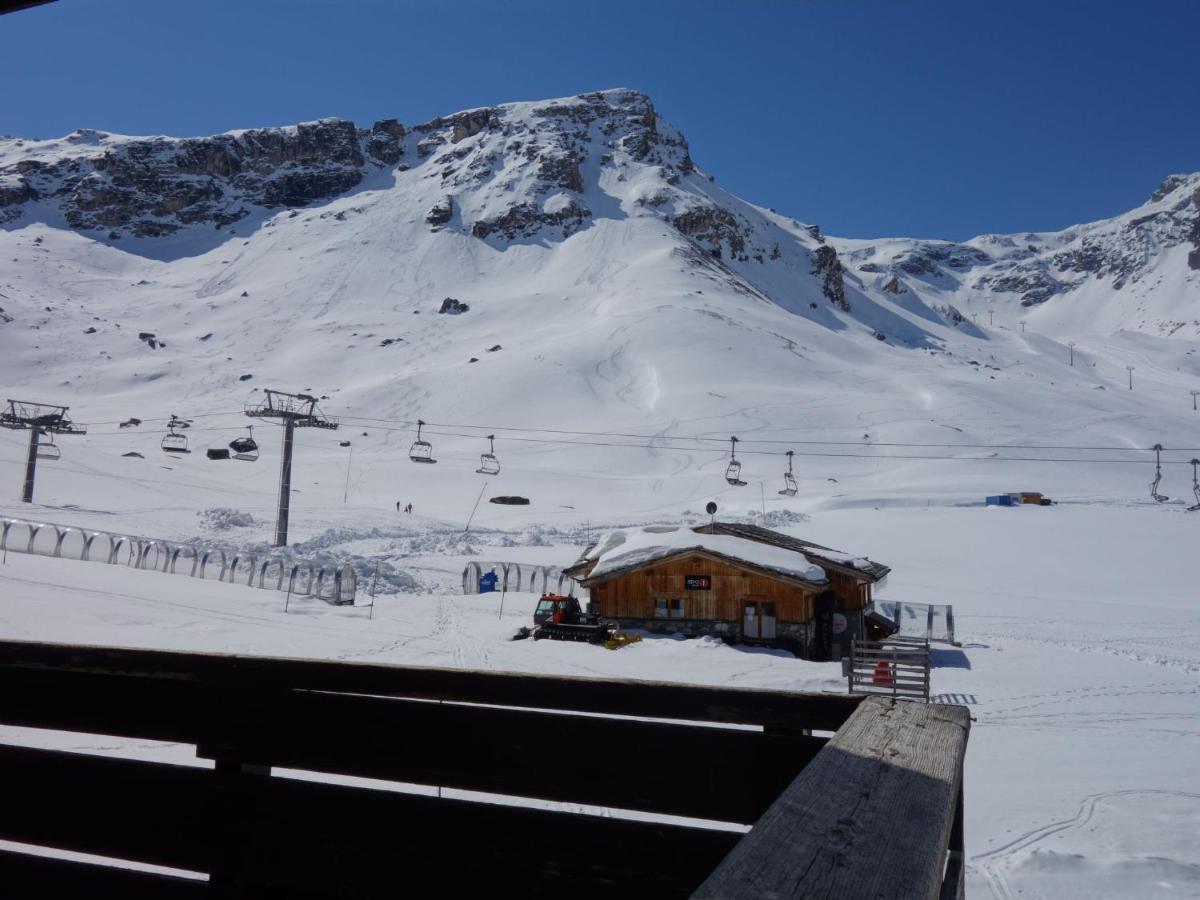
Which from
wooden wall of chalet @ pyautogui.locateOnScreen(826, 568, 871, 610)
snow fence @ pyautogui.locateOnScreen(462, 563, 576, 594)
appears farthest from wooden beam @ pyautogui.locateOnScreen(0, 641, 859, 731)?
snow fence @ pyautogui.locateOnScreen(462, 563, 576, 594)

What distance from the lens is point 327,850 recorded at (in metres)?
2.49

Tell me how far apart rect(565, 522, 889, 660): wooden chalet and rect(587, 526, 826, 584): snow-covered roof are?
35mm

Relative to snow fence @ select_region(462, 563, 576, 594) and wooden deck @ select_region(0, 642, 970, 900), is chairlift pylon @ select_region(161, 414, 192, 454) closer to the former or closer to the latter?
snow fence @ select_region(462, 563, 576, 594)

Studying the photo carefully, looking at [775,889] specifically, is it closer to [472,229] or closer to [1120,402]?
[1120,402]

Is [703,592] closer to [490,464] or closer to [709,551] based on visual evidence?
[709,551]

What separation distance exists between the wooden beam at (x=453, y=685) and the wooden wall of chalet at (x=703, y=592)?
91.6 feet

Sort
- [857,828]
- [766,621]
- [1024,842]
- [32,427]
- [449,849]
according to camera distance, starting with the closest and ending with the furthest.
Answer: [857,828] → [449,849] → [1024,842] → [766,621] → [32,427]

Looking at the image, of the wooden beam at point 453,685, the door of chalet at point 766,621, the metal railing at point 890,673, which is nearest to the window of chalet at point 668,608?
the door of chalet at point 766,621

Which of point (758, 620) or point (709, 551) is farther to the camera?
point (709, 551)

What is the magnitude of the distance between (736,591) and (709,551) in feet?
5.32

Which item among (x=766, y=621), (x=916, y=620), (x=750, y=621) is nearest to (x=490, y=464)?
(x=916, y=620)

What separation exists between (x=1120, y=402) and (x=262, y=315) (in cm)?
13471

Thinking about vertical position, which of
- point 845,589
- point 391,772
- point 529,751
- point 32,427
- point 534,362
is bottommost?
point 391,772

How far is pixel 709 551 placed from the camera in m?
30.2
